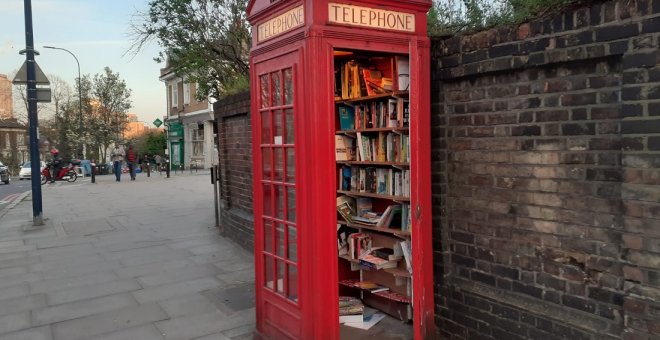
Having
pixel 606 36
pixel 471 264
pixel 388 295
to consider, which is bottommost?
pixel 388 295

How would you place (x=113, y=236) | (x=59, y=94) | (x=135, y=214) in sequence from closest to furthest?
(x=113, y=236) → (x=135, y=214) → (x=59, y=94)

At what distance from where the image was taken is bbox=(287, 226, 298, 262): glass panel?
3646 millimetres

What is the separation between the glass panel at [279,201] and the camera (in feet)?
12.5

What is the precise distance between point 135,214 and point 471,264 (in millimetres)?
9593

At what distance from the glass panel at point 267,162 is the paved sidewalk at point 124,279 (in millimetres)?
1506

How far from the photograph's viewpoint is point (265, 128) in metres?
4.00

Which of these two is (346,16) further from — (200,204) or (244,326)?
(200,204)

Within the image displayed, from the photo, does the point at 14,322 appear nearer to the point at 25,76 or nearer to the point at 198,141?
the point at 25,76

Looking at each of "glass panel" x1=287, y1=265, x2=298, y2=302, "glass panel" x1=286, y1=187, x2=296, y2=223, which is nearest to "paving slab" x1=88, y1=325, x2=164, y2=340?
"glass panel" x1=287, y1=265, x2=298, y2=302

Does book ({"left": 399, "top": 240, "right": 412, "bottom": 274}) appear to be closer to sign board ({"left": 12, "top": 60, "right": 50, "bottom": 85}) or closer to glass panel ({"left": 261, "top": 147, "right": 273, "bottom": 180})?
glass panel ({"left": 261, "top": 147, "right": 273, "bottom": 180})

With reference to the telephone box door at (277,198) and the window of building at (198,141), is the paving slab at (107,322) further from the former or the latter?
the window of building at (198,141)

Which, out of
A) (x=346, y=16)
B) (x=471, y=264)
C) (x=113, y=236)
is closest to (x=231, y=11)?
(x=113, y=236)

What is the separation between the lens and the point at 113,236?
8977 millimetres

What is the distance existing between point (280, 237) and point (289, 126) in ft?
2.96
